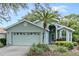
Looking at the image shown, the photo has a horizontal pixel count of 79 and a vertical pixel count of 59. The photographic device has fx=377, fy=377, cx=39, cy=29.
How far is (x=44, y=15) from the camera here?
1745 cm

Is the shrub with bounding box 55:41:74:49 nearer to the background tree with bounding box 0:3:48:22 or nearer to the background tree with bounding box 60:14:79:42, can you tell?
the background tree with bounding box 60:14:79:42

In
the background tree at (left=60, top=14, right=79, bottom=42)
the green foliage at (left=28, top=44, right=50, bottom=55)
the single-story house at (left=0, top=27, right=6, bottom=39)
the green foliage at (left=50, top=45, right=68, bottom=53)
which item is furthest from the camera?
the single-story house at (left=0, top=27, right=6, bottom=39)

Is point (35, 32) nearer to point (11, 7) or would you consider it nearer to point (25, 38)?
point (25, 38)

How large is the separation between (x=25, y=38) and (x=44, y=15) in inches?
58.4

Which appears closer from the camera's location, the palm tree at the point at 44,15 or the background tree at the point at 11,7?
the background tree at the point at 11,7

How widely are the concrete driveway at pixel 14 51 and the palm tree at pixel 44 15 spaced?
1417mm

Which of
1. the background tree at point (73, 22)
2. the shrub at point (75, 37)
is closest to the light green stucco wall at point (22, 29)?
the background tree at point (73, 22)

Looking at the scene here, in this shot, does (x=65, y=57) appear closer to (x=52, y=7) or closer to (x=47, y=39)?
(x=47, y=39)

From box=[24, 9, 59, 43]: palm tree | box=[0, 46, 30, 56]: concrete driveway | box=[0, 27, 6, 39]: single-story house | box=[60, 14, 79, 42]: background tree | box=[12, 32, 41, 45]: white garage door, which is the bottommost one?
box=[0, 46, 30, 56]: concrete driveway

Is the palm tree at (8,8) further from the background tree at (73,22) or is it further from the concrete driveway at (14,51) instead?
the background tree at (73,22)

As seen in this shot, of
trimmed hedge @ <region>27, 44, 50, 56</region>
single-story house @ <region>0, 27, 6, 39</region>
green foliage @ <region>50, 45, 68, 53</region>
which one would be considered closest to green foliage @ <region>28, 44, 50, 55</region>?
trimmed hedge @ <region>27, 44, 50, 56</region>

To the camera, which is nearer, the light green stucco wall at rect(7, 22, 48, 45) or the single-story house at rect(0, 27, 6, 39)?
the single-story house at rect(0, 27, 6, 39)

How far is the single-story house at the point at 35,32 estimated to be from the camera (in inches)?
690

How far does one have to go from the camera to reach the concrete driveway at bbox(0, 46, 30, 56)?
17.2 metres
